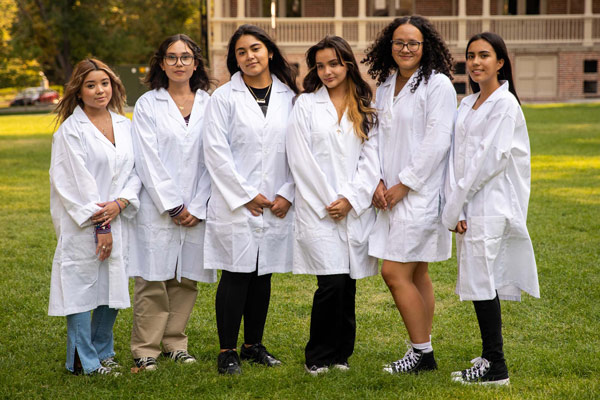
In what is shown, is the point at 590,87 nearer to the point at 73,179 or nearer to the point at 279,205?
the point at 279,205

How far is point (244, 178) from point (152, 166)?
23.6 inches

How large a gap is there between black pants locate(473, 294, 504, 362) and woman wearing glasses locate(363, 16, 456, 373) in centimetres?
38

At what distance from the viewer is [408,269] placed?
483cm

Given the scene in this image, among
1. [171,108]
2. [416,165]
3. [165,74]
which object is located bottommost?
[416,165]

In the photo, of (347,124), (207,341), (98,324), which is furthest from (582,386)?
(98,324)

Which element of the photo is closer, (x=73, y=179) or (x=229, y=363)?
(x=73, y=179)

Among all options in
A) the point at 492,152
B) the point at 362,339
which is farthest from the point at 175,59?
the point at 362,339

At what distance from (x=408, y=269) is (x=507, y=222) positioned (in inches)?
26.6

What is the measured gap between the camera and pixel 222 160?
15.9 feet

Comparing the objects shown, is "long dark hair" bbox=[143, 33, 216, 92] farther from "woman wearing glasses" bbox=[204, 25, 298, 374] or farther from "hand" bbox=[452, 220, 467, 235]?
"hand" bbox=[452, 220, 467, 235]

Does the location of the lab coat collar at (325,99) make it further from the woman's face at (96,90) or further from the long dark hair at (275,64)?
the woman's face at (96,90)

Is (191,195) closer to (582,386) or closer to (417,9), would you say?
(582,386)

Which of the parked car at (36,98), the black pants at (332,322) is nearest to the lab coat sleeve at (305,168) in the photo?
the black pants at (332,322)

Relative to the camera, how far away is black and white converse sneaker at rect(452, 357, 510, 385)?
4.67 m
